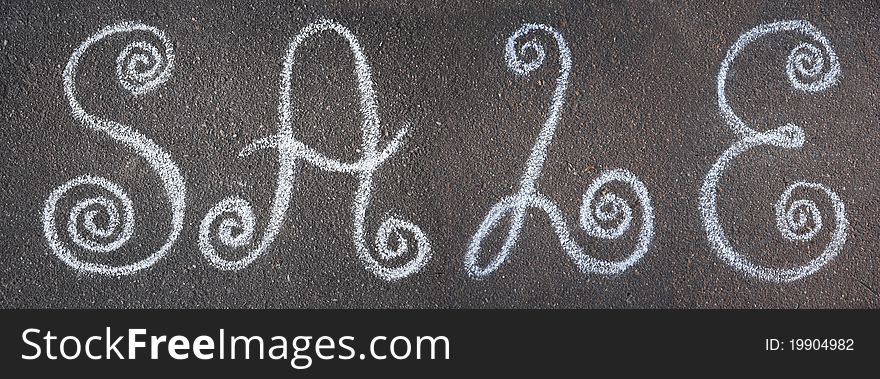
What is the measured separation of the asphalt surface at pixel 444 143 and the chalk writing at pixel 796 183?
37mm

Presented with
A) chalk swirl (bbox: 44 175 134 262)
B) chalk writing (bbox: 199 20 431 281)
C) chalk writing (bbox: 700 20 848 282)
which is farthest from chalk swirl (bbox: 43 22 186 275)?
chalk writing (bbox: 700 20 848 282)

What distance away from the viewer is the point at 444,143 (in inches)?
129

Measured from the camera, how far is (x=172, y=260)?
3.25m

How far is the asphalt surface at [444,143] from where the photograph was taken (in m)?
3.25

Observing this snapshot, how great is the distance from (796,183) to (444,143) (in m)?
1.61

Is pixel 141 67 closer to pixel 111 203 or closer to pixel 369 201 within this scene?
pixel 111 203

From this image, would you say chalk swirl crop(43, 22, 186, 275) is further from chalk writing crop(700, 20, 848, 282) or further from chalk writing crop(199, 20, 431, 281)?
chalk writing crop(700, 20, 848, 282)

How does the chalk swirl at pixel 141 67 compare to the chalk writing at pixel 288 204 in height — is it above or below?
above

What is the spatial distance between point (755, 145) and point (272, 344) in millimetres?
2369

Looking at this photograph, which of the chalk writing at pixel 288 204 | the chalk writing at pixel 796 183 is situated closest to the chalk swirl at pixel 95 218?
the chalk writing at pixel 288 204

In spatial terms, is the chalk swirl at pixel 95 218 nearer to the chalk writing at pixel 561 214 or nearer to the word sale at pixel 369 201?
the word sale at pixel 369 201

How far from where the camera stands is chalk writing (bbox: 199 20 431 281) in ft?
10.7

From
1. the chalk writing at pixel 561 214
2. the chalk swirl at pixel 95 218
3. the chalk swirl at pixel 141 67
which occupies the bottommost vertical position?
the chalk writing at pixel 561 214

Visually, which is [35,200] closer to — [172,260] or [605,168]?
[172,260]
